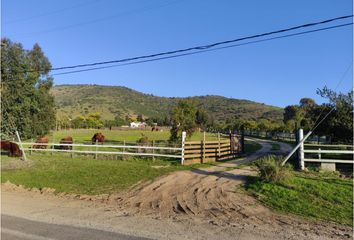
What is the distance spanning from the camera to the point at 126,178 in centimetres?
1728

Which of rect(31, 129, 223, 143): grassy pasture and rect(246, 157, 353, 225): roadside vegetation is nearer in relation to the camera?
rect(246, 157, 353, 225): roadside vegetation

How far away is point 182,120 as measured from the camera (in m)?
A: 36.7

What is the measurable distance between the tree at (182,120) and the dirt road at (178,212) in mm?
20058

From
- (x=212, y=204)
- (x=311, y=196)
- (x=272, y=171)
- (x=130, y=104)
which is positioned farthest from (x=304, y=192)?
(x=130, y=104)

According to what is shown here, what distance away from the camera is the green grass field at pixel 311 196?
11.0m

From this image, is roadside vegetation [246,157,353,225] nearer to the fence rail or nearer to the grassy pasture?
the fence rail

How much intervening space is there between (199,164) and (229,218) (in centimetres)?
1112

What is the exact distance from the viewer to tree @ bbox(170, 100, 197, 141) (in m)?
36.5

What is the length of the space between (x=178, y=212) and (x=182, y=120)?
25406 millimetres

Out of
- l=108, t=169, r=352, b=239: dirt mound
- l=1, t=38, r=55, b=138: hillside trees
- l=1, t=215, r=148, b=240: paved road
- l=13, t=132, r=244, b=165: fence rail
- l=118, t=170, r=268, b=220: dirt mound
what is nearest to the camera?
l=1, t=215, r=148, b=240: paved road

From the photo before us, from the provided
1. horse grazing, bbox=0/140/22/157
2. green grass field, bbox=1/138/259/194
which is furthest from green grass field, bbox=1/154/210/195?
horse grazing, bbox=0/140/22/157

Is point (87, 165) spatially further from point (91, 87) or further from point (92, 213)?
point (91, 87)

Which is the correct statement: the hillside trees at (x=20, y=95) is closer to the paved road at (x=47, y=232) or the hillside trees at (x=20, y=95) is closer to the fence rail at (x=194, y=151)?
the fence rail at (x=194, y=151)

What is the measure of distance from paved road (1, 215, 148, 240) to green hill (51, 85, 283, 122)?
4787 inches
